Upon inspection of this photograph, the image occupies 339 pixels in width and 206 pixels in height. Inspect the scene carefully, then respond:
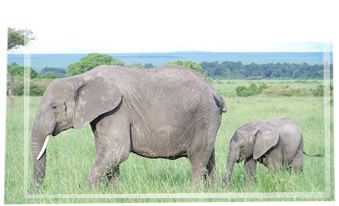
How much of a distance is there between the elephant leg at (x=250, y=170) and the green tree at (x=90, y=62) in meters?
1.34

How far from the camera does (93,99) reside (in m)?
5.85

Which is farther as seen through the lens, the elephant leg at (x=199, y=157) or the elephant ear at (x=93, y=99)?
the elephant leg at (x=199, y=157)

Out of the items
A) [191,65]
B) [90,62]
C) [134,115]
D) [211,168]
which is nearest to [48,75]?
[90,62]

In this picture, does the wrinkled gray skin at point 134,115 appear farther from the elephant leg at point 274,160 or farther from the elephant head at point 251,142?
the elephant leg at point 274,160


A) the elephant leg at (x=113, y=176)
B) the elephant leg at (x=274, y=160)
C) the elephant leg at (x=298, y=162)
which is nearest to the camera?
the elephant leg at (x=113, y=176)

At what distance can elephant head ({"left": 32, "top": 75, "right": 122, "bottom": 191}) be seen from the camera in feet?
18.9

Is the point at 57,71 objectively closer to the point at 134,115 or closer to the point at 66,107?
the point at 66,107

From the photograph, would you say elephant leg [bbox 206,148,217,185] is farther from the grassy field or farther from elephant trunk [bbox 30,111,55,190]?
elephant trunk [bbox 30,111,55,190]

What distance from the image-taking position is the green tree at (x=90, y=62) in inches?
242
